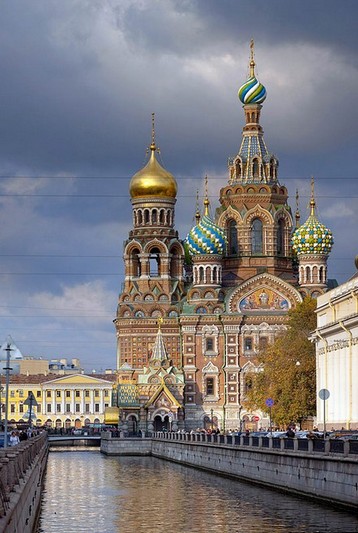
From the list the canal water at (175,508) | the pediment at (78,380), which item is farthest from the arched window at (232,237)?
the pediment at (78,380)

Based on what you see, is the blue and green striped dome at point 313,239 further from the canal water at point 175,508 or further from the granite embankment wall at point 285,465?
the canal water at point 175,508

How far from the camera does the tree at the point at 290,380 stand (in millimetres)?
70188

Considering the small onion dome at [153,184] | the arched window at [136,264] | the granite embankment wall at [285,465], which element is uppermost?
the small onion dome at [153,184]

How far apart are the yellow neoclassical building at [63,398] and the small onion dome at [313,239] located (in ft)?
206

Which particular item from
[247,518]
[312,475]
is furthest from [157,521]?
[312,475]

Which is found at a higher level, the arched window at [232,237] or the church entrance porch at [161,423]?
the arched window at [232,237]

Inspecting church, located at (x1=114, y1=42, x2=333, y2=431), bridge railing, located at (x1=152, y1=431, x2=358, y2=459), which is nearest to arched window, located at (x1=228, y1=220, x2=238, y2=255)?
church, located at (x1=114, y1=42, x2=333, y2=431)

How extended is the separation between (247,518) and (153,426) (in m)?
60.5

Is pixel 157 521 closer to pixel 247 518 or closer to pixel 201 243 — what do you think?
pixel 247 518

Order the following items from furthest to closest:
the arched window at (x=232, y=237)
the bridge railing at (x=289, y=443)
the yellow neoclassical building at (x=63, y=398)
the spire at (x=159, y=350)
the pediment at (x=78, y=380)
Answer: the pediment at (x=78, y=380), the yellow neoclassical building at (x=63, y=398), the arched window at (x=232, y=237), the spire at (x=159, y=350), the bridge railing at (x=289, y=443)

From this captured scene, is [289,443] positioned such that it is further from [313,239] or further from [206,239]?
[206,239]

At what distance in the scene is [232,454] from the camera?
164 ft

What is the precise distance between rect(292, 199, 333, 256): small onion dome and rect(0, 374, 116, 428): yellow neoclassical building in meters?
62.6

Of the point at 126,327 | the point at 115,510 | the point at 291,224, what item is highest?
the point at 291,224
